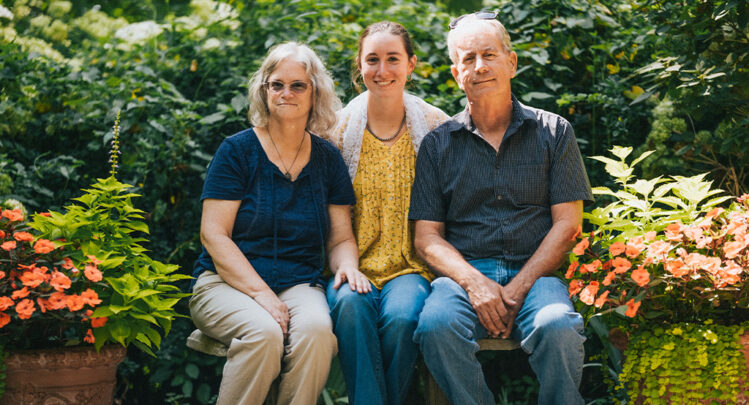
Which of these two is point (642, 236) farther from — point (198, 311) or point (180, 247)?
point (180, 247)

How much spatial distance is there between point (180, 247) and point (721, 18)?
8.96 feet

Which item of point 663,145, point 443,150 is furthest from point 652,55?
point 443,150

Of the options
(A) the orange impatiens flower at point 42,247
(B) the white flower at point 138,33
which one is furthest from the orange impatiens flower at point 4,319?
(B) the white flower at point 138,33

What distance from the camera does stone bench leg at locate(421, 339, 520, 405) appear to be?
96.3 inches

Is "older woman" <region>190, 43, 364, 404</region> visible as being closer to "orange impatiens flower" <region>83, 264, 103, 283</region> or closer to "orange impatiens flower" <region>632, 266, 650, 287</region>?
"orange impatiens flower" <region>83, 264, 103, 283</region>

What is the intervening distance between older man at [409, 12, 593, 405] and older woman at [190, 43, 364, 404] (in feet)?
1.21

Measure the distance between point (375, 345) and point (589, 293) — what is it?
2.50 feet

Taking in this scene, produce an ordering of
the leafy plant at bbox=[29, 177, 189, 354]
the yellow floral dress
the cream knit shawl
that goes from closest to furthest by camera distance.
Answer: the leafy plant at bbox=[29, 177, 189, 354], the yellow floral dress, the cream knit shawl

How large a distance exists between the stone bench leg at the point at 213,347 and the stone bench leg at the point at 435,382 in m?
0.57

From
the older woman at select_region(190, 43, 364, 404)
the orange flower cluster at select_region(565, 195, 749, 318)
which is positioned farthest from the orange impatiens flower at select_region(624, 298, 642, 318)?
the older woman at select_region(190, 43, 364, 404)

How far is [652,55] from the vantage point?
3338 millimetres

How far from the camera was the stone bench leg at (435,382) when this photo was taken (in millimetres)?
2447

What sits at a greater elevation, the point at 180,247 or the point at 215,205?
the point at 215,205

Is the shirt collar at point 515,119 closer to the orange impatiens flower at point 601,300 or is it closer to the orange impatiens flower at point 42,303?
the orange impatiens flower at point 601,300
